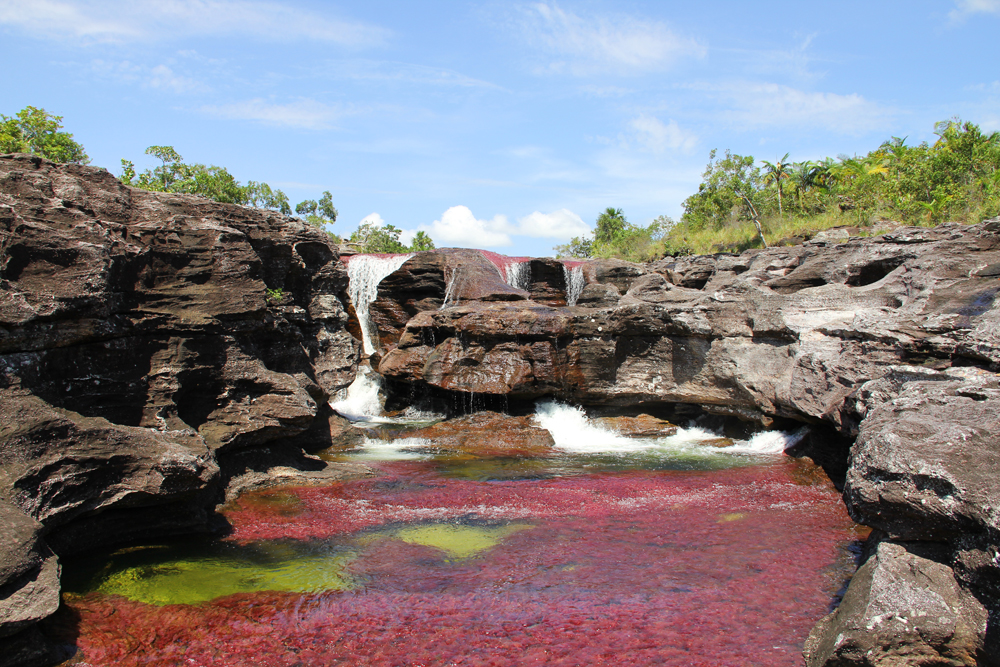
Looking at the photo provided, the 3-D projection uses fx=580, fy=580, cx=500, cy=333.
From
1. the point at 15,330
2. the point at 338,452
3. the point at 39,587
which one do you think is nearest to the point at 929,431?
the point at 39,587

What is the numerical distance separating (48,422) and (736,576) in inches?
297

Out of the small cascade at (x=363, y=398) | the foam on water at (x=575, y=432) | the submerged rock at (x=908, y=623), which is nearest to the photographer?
the submerged rock at (x=908, y=623)

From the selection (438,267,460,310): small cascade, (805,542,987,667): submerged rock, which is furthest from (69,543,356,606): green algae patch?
(438,267,460,310): small cascade

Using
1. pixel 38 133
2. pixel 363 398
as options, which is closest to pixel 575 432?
pixel 363 398

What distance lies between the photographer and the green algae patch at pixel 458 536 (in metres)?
7.41

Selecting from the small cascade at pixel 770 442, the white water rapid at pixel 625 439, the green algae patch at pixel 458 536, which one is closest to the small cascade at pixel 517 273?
the white water rapid at pixel 625 439

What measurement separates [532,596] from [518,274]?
2098cm

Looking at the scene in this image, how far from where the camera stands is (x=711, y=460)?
12.5m

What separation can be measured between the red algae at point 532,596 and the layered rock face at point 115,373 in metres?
0.93

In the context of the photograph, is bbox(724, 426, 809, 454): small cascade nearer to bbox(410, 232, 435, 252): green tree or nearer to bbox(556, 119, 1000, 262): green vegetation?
bbox(556, 119, 1000, 262): green vegetation

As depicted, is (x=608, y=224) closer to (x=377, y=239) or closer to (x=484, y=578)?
(x=377, y=239)

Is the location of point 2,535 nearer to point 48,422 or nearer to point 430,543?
point 48,422

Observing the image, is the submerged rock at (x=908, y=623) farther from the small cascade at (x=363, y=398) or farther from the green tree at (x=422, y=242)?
the green tree at (x=422, y=242)

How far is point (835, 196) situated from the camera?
30922 millimetres
